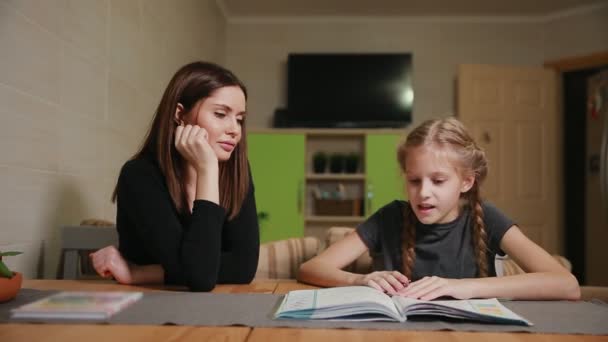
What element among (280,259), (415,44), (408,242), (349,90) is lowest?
(280,259)

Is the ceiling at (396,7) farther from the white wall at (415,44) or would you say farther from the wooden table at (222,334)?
the wooden table at (222,334)

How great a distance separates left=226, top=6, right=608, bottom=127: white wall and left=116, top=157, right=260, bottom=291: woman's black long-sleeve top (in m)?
3.48

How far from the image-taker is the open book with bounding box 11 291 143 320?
744 mm

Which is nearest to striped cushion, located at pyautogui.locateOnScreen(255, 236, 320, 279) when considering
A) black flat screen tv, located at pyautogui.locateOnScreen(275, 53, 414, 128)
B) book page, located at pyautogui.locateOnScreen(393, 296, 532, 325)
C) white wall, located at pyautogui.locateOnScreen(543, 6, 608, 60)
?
book page, located at pyautogui.locateOnScreen(393, 296, 532, 325)

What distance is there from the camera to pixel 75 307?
77cm

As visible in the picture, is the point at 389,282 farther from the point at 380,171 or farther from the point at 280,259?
the point at 380,171

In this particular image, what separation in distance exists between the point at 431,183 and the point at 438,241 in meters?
0.19

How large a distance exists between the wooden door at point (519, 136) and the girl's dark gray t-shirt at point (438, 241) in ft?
10.2

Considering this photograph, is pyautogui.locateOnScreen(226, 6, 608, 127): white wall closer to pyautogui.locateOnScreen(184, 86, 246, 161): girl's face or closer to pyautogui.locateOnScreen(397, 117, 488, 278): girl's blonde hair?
pyautogui.locateOnScreen(397, 117, 488, 278): girl's blonde hair

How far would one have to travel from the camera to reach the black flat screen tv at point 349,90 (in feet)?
14.6

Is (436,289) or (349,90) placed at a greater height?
(349,90)

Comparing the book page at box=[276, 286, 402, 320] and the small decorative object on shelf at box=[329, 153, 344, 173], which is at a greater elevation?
the small decorative object on shelf at box=[329, 153, 344, 173]

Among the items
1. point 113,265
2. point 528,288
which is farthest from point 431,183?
point 113,265

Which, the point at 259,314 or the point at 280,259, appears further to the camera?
the point at 280,259
